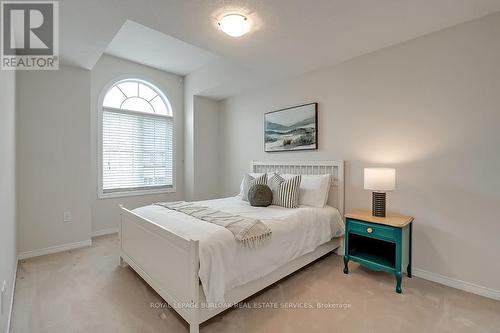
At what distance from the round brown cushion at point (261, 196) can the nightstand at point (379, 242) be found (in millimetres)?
924

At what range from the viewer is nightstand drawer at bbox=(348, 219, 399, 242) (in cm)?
224

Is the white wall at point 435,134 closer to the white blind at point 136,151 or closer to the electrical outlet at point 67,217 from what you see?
the white blind at point 136,151

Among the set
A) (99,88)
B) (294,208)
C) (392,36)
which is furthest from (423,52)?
(99,88)

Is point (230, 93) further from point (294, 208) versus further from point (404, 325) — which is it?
point (404, 325)

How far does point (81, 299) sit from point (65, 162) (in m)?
1.94

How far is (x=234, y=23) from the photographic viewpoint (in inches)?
82.1

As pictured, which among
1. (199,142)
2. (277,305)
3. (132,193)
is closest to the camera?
(277,305)

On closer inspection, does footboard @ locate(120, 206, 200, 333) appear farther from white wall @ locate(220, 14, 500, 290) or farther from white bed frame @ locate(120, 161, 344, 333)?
white wall @ locate(220, 14, 500, 290)

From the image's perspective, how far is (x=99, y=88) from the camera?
3781 millimetres

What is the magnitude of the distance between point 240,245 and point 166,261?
0.60 m

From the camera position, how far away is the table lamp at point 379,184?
236 centimetres

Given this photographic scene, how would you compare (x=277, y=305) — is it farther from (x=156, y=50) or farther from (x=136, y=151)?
(x=156, y=50)

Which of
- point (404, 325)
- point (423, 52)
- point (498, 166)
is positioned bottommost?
point (404, 325)

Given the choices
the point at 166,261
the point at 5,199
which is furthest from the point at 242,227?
the point at 5,199
